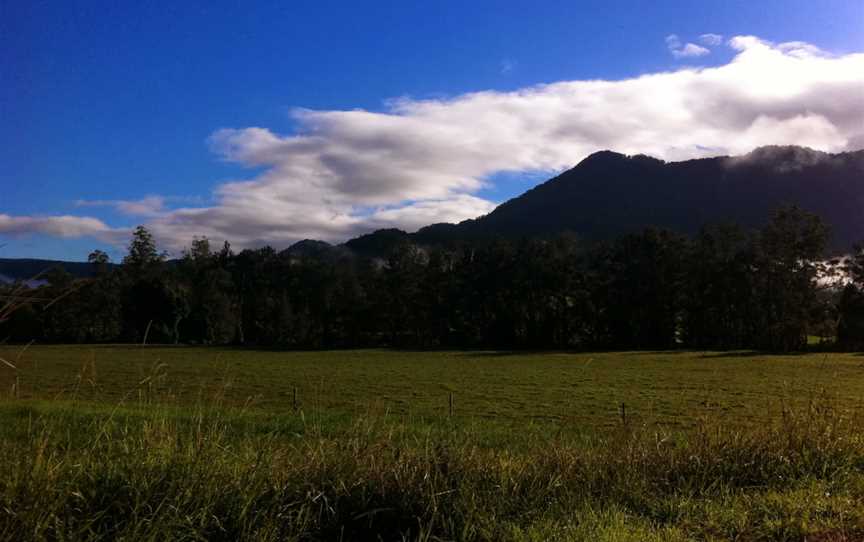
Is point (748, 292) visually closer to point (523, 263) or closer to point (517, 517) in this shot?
point (523, 263)

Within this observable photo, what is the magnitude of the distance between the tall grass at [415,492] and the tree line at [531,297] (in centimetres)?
7777

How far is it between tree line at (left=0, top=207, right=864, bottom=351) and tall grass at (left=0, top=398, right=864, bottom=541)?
7777cm

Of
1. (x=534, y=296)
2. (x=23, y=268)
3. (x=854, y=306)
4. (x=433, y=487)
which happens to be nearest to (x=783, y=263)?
(x=854, y=306)

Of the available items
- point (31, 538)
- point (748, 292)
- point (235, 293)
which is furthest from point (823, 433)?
point (235, 293)

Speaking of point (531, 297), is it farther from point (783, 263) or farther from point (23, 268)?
point (23, 268)

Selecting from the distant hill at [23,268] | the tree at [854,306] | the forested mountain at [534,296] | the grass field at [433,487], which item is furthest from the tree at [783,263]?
the distant hill at [23,268]

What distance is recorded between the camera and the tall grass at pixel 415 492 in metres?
4.74

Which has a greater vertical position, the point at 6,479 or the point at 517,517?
the point at 6,479

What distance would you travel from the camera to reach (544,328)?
9619cm

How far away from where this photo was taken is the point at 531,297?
322 feet

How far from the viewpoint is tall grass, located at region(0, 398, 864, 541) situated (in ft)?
15.5

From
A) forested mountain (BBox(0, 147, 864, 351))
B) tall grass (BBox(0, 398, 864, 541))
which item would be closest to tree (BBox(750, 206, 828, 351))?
forested mountain (BBox(0, 147, 864, 351))

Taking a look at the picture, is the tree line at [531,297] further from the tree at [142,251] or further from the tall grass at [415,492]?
the tall grass at [415,492]

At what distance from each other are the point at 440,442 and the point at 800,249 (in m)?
91.4
